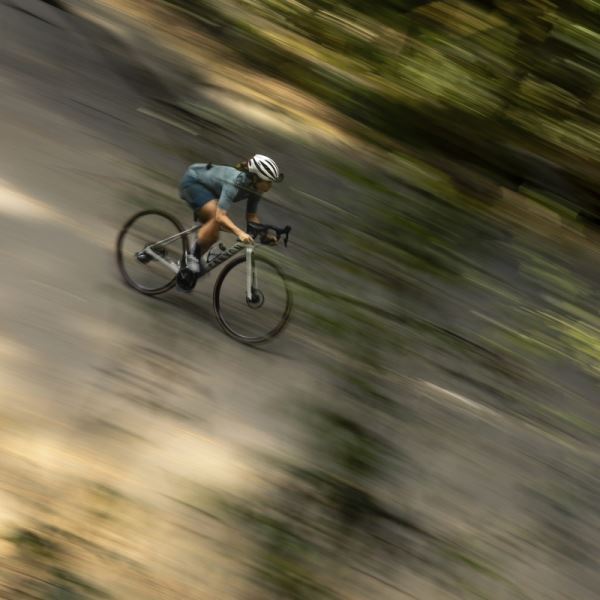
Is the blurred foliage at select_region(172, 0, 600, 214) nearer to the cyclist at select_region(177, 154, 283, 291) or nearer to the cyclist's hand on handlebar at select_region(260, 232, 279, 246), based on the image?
the cyclist at select_region(177, 154, 283, 291)

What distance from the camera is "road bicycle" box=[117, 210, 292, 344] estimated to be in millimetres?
2459

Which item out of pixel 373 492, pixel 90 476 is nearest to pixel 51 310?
pixel 90 476

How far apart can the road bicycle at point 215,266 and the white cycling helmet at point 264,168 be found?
0.16 metres

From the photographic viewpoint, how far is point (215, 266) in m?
5.95

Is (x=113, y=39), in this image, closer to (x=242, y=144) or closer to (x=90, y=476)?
(x=242, y=144)

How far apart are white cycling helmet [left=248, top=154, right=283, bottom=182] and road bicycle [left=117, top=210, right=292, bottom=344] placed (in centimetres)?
16

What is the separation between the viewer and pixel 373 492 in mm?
2059

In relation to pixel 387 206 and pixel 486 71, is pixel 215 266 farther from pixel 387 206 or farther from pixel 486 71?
pixel 486 71

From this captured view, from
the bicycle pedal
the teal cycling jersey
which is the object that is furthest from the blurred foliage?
the bicycle pedal

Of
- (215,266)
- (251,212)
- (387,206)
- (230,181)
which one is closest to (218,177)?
(230,181)

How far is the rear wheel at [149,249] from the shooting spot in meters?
2.67

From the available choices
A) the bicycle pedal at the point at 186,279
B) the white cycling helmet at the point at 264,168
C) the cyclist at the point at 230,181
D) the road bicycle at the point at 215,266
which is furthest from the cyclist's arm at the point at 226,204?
the bicycle pedal at the point at 186,279

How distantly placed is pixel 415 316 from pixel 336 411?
266 mm

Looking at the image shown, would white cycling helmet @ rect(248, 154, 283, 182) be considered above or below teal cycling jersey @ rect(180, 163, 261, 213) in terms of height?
above
